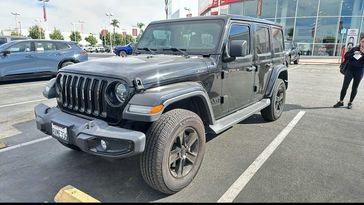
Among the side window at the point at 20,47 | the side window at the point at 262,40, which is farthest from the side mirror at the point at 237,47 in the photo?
the side window at the point at 20,47

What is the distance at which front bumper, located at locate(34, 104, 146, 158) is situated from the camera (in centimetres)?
230

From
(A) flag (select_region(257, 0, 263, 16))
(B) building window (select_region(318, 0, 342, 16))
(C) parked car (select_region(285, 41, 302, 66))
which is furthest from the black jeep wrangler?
(B) building window (select_region(318, 0, 342, 16))

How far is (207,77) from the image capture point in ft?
10.6

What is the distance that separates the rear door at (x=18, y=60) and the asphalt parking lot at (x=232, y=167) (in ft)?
16.3

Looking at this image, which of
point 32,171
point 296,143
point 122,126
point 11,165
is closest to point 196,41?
point 122,126

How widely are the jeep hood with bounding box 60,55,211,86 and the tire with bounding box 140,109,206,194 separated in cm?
42

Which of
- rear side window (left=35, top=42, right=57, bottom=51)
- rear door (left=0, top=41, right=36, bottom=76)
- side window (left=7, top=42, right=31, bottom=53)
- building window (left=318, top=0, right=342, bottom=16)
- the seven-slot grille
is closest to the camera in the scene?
the seven-slot grille

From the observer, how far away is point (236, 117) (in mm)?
3811

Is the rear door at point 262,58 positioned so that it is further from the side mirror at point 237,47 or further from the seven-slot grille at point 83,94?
the seven-slot grille at point 83,94

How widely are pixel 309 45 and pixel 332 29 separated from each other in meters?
2.38

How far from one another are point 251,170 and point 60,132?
7.68ft

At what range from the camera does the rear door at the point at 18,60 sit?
9258 millimetres

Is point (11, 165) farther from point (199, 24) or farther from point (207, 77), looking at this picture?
point (199, 24)

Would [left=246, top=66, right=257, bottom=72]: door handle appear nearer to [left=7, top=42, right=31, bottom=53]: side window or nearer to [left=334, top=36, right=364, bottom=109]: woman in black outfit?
[left=334, top=36, right=364, bottom=109]: woman in black outfit
